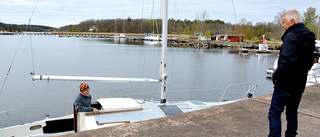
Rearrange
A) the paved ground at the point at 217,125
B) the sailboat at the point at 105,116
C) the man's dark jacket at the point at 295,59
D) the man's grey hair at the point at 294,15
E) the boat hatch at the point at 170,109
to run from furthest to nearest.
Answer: the boat hatch at the point at 170,109 < the sailboat at the point at 105,116 < the paved ground at the point at 217,125 < the man's grey hair at the point at 294,15 < the man's dark jacket at the point at 295,59

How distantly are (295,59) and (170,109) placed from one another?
18.8ft

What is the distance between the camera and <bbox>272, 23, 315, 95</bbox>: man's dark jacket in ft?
9.68

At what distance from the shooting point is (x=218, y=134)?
3.79 m

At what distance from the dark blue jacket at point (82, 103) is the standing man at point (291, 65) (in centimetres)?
520

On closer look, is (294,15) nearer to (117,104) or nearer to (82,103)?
(117,104)

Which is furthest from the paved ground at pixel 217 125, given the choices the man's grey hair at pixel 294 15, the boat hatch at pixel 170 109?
the boat hatch at pixel 170 109

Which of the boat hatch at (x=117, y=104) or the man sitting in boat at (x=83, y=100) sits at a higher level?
the man sitting in boat at (x=83, y=100)

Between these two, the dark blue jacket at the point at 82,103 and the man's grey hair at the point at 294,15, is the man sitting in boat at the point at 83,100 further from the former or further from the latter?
the man's grey hair at the point at 294,15

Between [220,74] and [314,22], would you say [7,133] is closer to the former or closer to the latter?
[220,74]

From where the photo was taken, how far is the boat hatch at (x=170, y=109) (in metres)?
7.98

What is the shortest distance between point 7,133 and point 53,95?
12.2m

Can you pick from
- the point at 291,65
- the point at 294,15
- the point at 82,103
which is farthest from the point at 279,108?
the point at 82,103

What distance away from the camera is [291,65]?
2969 mm

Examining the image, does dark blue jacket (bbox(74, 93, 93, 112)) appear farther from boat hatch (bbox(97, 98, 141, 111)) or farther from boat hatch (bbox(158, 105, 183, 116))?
boat hatch (bbox(158, 105, 183, 116))
